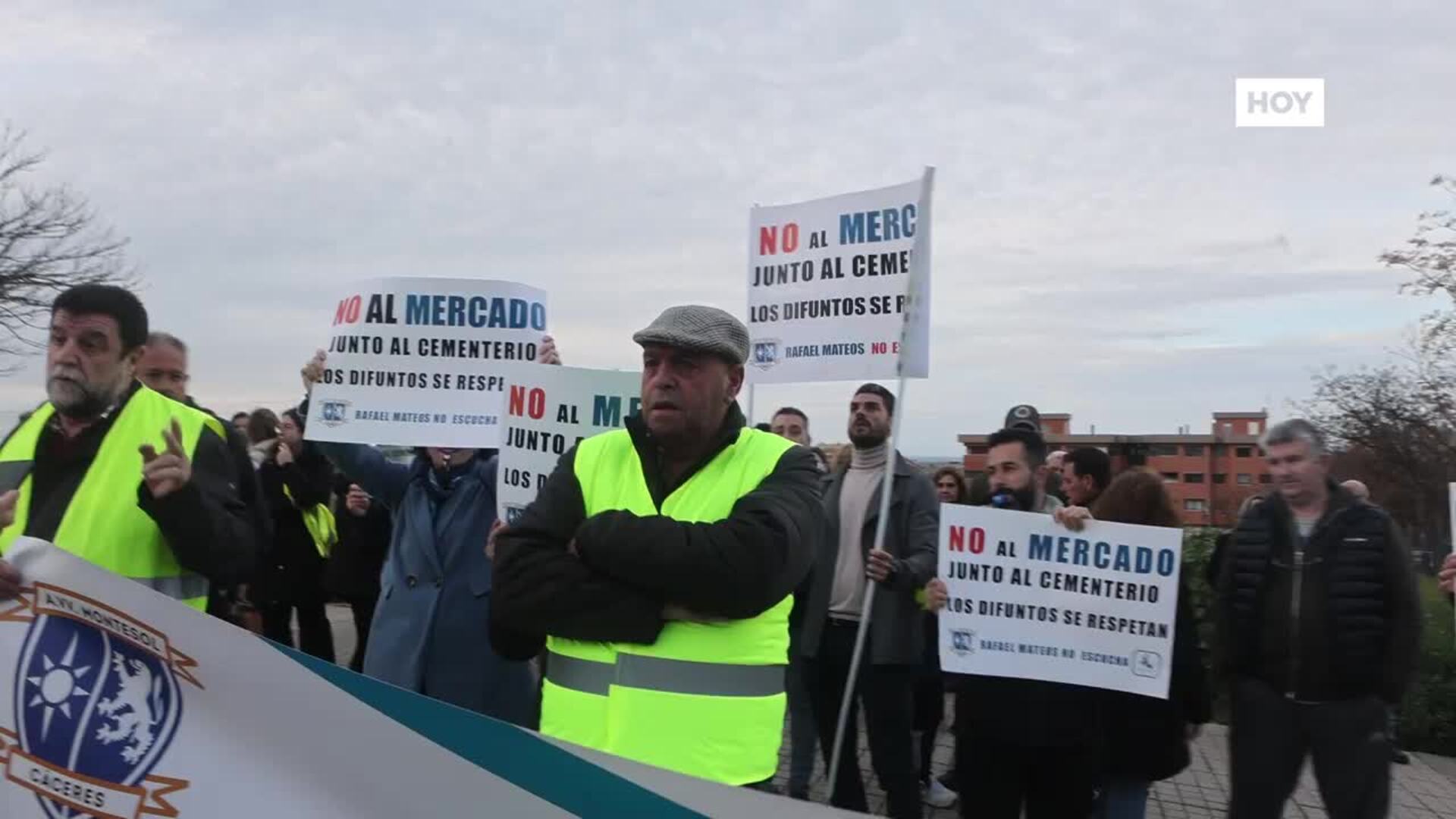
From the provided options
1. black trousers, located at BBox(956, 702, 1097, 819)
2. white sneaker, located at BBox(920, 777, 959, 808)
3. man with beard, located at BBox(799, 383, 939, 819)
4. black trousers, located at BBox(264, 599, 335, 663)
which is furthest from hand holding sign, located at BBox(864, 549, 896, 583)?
black trousers, located at BBox(264, 599, 335, 663)

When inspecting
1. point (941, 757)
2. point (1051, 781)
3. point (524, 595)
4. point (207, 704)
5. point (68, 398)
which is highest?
point (68, 398)

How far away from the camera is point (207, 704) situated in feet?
7.63

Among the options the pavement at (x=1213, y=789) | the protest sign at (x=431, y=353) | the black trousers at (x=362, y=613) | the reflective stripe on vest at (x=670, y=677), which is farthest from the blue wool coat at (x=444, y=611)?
the pavement at (x=1213, y=789)

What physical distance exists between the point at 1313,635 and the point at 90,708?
3917 millimetres

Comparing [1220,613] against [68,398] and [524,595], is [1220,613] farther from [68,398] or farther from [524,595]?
[68,398]

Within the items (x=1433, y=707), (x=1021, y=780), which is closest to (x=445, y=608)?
(x=1021, y=780)

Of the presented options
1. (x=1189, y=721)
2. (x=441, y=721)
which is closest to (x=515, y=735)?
(x=441, y=721)

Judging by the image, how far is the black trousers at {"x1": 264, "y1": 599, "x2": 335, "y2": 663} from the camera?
7070mm

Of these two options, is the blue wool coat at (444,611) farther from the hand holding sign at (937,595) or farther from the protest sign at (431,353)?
the hand holding sign at (937,595)

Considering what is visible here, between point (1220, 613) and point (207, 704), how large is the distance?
3.67 m

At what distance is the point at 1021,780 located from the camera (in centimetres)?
412

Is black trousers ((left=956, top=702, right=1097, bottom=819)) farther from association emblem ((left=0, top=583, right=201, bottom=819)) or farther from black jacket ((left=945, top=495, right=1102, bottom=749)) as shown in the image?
association emblem ((left=0, top=583, right=201, bottom=819))

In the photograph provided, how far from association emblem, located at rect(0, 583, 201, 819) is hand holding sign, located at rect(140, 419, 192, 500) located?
405 mm

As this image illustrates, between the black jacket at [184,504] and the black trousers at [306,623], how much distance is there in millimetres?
4200
